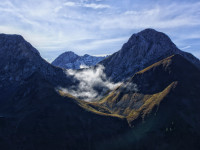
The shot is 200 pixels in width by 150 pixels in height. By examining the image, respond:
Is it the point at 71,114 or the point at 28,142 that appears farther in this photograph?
the point at 71,114

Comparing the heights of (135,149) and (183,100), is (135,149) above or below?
below

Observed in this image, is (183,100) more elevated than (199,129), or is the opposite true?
(183,100)

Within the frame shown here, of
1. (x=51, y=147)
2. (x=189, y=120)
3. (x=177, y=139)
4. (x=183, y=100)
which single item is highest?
(x=183, y=100)

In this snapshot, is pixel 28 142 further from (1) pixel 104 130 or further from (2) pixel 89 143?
(1) pixel 104 130

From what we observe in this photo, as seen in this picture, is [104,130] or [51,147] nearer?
[51,147]

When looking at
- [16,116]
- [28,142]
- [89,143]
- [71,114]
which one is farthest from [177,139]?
[16,116]

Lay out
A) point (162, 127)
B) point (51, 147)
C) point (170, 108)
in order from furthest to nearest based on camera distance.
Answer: point (170, 108) < point (162, 127) < point (51, 147)

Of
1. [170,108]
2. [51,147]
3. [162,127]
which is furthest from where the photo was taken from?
[170,108]

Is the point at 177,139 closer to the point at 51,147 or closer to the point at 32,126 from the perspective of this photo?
the point at 51,147

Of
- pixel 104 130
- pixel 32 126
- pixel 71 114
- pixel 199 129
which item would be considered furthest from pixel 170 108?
pixel 32 126
